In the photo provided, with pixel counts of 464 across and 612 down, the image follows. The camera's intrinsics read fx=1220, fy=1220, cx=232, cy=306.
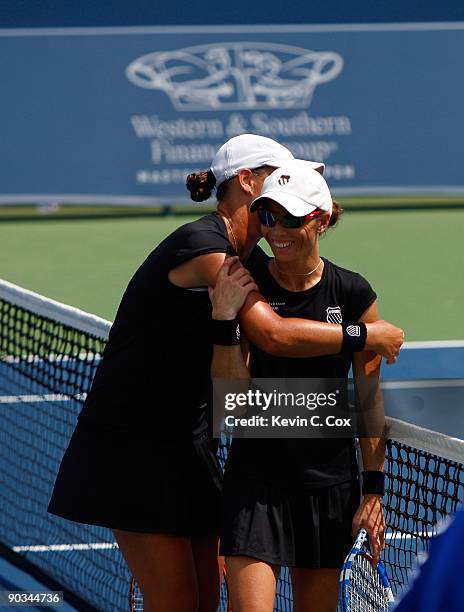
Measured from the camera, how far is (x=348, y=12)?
16.9m

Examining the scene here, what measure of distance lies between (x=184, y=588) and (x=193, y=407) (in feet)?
1.80

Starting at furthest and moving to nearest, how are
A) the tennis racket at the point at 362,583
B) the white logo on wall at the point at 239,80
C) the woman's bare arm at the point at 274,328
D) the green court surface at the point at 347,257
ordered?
the white logo on wall at the point at 239,80
the green court surface at the point at 347,257
the woman's bare arm at the point at 274,328
the tennis racket at the point at 362,583

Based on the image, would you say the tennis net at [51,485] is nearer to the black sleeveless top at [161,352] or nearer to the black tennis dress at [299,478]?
the black tennis dress at [299,478]

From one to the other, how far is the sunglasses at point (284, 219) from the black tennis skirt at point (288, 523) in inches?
29.3

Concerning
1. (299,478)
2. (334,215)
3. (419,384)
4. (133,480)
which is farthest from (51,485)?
(334,215)

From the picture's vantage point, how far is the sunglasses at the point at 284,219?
3.43 metres

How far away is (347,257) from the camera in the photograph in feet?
43.5

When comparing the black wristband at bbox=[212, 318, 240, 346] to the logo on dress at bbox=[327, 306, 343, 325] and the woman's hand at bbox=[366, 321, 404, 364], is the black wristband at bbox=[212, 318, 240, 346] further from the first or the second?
the woman's hand at bbox=[366, 321, 404, 364]

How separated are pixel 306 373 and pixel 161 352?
43 centimetres

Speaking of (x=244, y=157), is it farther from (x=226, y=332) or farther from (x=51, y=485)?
(x=51, y=485)

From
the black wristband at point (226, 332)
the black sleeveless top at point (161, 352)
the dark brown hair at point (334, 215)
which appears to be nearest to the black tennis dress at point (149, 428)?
the black sleeveless top at point (161, 352)

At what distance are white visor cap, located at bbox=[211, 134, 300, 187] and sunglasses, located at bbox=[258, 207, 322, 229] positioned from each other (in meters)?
0.20

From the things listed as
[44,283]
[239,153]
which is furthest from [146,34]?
[239,153]

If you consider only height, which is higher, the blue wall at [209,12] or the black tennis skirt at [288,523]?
the blue wall at [209,12]
